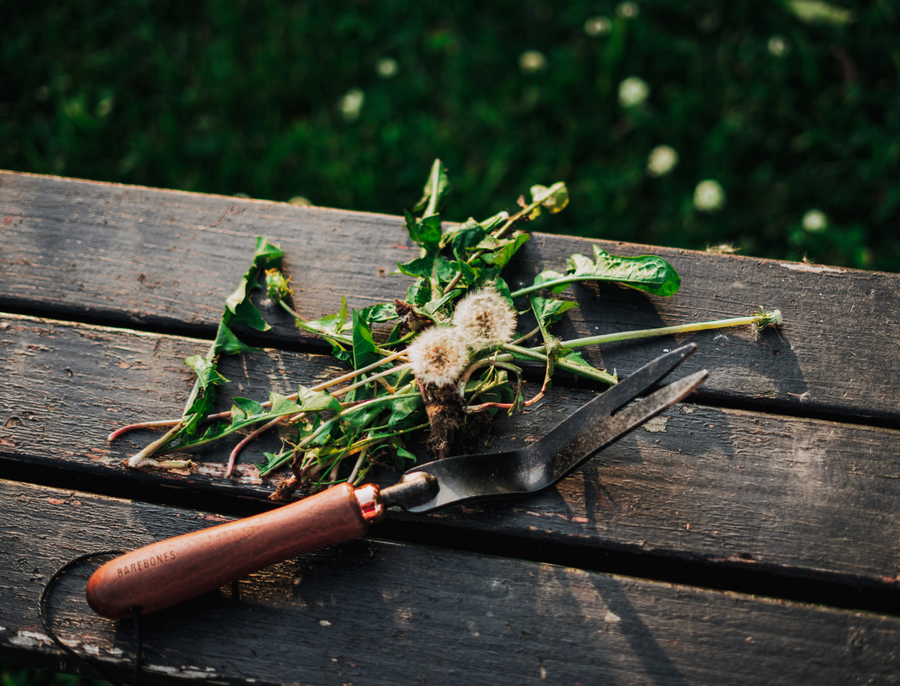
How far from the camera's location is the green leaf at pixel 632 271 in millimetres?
1191

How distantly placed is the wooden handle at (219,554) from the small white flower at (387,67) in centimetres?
195

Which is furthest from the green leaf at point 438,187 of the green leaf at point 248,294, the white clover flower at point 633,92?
the white clover flower at point 633,92

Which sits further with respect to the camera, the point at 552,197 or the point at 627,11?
the point at 627,11

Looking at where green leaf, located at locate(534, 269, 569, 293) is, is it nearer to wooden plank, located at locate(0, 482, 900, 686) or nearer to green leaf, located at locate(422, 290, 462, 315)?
green leaf, located at locate(422, 290, 462, 315)

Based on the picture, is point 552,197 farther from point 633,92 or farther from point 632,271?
point 633,92

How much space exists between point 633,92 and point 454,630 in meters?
2.04

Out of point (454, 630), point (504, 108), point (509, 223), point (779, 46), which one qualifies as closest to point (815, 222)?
point (779, 46)

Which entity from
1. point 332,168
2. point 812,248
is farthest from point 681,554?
point 332,168

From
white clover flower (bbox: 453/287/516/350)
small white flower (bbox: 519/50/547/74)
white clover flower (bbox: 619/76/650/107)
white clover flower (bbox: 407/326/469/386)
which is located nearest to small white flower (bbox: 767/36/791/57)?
white clover flower (bbox: 619/76/650/107)

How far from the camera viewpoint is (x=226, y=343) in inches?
48.6

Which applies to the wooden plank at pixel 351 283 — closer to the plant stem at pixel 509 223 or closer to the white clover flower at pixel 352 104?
the plant stem at pixel 509 223

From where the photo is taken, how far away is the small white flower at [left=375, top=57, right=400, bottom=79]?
2328 mm

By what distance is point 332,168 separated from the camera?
2.20 m

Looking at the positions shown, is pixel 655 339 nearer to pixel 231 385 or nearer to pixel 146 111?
pixel 231 385
